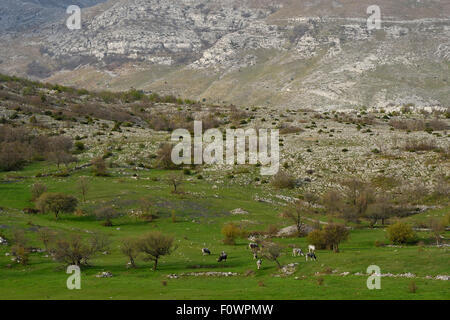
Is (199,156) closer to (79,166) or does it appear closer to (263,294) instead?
(79,166)

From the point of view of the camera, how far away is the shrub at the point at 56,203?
43469 millimetres

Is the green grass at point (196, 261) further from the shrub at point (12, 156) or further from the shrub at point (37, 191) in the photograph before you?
the shrub at point (12, 156)

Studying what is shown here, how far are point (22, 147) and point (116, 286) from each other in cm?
5267

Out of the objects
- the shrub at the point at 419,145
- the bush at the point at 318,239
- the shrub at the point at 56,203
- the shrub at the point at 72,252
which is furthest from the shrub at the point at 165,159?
the shrub at the point at 72,252

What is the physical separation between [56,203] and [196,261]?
1884 cm

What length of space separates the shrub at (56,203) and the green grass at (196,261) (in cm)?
93

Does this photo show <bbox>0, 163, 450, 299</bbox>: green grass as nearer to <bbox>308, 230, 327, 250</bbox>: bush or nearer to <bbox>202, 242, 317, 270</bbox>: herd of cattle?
<bbox>202, 242, 317, 270</bbox>: herd of cattle

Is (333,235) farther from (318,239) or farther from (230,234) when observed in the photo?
(230,234)

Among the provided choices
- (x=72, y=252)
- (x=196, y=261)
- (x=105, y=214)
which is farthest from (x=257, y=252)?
(x=105, y=214)

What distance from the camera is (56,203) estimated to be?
43344mm

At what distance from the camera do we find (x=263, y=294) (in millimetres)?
20844
